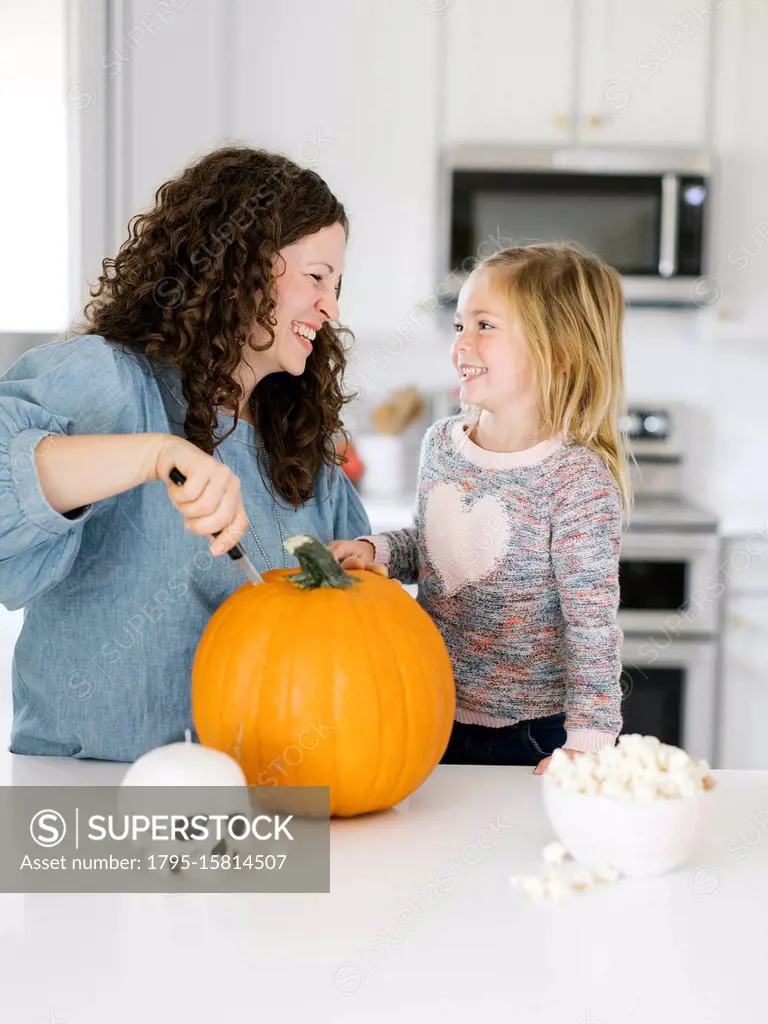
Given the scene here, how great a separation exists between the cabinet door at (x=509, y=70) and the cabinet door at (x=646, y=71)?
0.06m

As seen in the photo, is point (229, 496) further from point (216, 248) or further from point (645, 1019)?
point (645, 1019)

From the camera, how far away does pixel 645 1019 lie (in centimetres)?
65

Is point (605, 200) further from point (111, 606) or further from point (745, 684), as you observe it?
point (111, 606)

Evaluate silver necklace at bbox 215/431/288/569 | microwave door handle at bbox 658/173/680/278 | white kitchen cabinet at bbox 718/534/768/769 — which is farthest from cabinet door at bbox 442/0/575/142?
silver necklace at bbox 215/431/288/569

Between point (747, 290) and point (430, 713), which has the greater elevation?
point (747, 290)

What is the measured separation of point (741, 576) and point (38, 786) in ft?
7.30

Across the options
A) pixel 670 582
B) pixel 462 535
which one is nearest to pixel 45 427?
pixel 462 535

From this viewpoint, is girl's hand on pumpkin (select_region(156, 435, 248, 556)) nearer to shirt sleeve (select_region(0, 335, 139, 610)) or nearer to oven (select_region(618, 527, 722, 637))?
shirt sleeve (select_region(0, 335, 139, 610))

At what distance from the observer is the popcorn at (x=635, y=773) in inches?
32.7

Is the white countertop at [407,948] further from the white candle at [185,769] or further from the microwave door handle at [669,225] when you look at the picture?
the microwave door handle at [669,225]

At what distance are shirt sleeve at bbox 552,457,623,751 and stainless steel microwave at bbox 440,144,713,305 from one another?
5.76 ft

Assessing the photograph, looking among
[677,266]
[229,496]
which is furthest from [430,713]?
[677,266]

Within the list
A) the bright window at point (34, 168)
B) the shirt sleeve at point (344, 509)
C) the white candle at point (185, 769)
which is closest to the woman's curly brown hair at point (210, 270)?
the shirt sleeve at point (344, 509)

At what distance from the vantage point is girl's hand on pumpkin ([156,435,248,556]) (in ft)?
3.13
